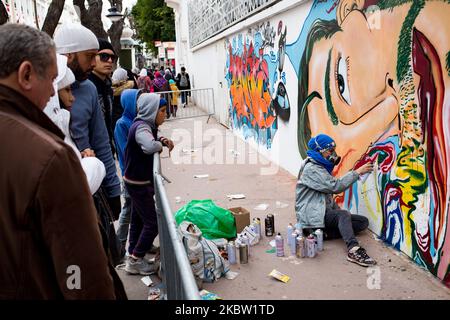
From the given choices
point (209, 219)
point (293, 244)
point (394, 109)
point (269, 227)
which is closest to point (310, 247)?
point (293, 244)

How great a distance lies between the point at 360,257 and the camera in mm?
4156

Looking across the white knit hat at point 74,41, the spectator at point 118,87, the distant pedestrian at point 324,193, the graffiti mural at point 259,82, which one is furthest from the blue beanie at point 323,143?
the spectator at point 118,87

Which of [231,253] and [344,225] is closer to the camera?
[231,253]

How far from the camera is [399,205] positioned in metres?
4.22

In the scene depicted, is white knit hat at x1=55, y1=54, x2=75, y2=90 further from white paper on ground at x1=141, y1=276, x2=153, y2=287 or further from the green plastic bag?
the green plastic bag

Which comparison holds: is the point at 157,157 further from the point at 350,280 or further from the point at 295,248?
the point at 350,280

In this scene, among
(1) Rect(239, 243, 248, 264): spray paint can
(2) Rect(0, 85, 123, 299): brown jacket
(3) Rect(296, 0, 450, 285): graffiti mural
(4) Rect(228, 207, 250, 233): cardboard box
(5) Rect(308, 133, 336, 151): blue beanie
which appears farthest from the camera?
(4) Rect(228, 207, 250, 233): cardboard box

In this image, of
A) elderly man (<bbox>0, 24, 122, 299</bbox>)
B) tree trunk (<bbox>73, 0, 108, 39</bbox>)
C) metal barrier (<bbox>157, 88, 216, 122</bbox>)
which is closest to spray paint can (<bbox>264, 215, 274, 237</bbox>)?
elderly man (<bbox>0, 24, 122, 299</bbox>)

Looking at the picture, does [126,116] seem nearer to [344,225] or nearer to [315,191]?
[315,191]

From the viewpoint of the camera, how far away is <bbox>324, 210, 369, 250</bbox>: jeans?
442cm

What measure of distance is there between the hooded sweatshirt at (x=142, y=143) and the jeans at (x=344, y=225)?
1943 millimetres

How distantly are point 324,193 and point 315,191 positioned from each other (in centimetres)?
10

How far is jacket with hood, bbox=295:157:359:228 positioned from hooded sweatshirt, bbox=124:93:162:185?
1.64m

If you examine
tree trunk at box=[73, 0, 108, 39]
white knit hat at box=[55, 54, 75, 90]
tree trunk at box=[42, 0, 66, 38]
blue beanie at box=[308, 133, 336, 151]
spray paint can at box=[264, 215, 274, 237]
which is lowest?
spray paint can at box=[264, 215, 274, 237]
